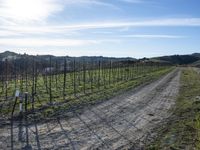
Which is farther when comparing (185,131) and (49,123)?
(49,123)

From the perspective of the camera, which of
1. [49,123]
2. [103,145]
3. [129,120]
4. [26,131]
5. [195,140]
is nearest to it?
[103,145]

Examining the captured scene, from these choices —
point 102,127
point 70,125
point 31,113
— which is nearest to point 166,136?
point 102,127

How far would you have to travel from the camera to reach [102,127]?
1655 centimetres

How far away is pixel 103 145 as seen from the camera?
1312 centimetres

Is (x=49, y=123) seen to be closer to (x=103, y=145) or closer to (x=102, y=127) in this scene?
(x=102, y=127)

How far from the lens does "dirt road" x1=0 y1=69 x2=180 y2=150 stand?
13.1m

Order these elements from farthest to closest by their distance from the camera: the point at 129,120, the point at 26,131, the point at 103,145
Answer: the point at 129,120, the point at 26,131, the point at 103,145

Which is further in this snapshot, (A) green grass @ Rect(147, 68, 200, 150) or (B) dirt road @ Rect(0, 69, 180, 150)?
(A) green grass @ Rect(147, 68, 200, 150)

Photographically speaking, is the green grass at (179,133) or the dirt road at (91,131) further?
the green grass at (179,133)

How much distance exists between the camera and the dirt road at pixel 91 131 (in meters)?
13.1

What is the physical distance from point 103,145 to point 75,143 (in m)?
1.04

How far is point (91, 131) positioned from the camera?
609 inches

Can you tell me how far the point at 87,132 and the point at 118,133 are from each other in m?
1.34

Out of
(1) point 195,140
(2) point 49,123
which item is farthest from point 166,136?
(2) point 49,123
